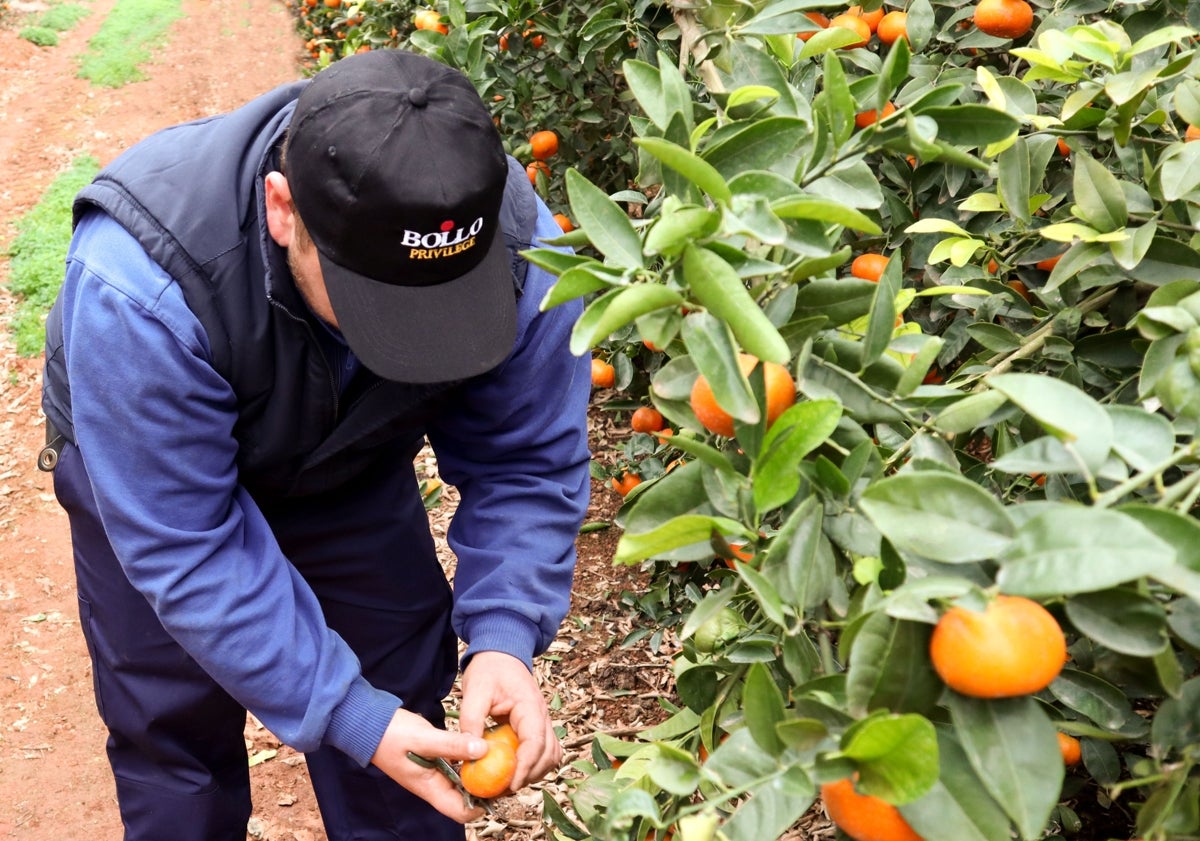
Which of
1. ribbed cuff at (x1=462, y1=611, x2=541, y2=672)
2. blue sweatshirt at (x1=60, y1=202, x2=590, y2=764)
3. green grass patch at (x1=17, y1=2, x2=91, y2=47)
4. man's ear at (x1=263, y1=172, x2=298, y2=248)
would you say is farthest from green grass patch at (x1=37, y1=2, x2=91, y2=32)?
ribbed cuff at (x1=462, y1=611, x2=541, y2=672)

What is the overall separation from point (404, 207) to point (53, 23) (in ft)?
36.2

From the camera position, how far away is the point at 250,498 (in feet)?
6.01

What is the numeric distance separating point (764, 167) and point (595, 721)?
215 centimetres

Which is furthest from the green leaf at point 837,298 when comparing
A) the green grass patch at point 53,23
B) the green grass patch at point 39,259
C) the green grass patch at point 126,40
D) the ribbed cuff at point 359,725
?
the green grass patch at point 53,23

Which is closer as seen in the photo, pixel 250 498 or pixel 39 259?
pixel 250 498

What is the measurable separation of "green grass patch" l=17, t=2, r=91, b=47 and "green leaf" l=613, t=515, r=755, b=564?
11014 millimetres

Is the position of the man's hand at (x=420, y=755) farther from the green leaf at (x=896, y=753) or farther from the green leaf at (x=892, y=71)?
the green leaf at (x=892, y=71)

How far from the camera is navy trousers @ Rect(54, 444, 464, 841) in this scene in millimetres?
2047

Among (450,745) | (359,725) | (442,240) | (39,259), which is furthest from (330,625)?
(39,259)

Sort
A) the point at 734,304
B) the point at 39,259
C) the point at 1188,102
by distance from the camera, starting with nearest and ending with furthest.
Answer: the point at 734,304
the point at 1188,102
the point at 39,259

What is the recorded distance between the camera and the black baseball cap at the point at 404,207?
1.42m

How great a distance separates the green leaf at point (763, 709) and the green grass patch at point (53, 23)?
11.1 metres

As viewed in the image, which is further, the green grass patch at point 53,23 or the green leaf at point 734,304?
the green grass patch at point 53,23

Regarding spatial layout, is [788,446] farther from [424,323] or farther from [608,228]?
[424,323]
